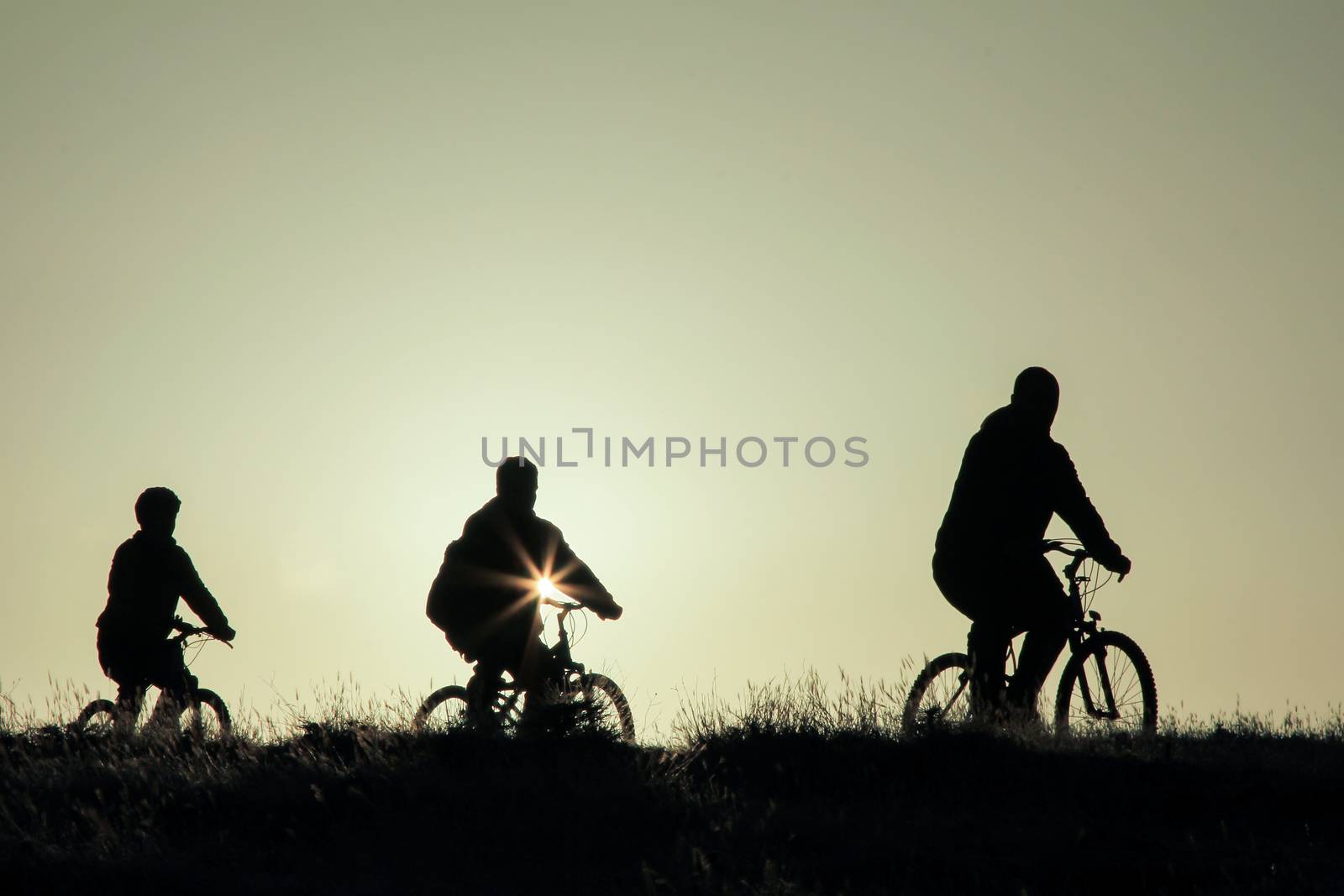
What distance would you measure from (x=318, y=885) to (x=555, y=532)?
477 cm

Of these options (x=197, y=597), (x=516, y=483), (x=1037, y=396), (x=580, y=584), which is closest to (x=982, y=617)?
(x=1037, y=396)

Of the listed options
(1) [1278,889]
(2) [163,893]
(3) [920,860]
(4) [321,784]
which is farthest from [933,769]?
(2) [163,893]

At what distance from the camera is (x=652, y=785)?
8.95 m

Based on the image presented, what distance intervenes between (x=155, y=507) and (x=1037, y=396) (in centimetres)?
710

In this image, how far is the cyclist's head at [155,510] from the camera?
13.2m

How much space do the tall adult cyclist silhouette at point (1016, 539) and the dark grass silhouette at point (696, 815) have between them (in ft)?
3.02

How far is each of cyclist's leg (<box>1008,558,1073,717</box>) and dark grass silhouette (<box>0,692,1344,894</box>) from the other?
831 millimetres

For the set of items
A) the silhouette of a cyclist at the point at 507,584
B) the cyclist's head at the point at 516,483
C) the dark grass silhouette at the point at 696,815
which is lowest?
the dark grass silhouette at the point at 696,815

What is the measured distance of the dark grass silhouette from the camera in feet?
25.4

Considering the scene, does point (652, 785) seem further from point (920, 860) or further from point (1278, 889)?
point (1278, 889)

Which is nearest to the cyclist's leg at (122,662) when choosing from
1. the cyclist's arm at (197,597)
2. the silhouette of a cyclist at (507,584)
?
the cyclist's arm at (197,597)

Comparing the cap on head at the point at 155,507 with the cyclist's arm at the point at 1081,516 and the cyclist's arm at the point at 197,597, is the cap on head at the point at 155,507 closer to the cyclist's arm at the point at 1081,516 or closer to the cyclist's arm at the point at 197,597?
the cyclist's arm at the point at 197,597

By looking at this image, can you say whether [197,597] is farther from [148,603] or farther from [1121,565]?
[1121,565]

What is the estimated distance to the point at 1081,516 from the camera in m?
10.7
